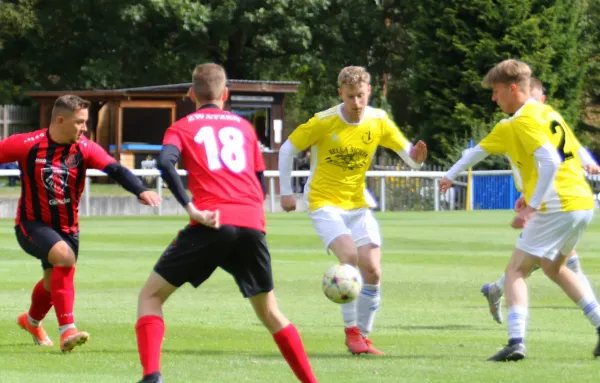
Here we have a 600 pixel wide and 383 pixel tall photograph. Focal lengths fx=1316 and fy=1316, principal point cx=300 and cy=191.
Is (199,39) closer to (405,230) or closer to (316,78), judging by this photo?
(316,78)

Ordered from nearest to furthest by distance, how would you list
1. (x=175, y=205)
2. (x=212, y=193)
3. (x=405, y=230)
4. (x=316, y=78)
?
(x=212, y=193) → (x=405, y=230) → (x=175, y=205) → (x=316, y=78)

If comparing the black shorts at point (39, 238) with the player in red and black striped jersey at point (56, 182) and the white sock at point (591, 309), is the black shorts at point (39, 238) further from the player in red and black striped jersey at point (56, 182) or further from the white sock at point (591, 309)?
the white sock at point (591, 309)

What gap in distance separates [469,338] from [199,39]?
42.2 m

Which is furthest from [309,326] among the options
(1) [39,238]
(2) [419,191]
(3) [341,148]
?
(2) [419,191]

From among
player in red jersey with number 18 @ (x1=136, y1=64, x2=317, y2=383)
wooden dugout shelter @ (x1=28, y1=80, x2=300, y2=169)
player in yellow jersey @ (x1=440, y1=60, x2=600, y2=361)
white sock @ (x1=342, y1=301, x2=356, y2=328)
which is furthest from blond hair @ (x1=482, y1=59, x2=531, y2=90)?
wooden dugout shelter @ (x1=28, y1=80, x2=300, y2=169)

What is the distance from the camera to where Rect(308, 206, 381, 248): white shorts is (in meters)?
9.42

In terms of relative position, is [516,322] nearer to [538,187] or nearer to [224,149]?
[538,187]

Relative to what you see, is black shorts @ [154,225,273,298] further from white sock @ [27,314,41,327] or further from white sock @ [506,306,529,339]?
white sock @ [27,314,41,327]

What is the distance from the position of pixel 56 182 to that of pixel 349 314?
87.9 inches

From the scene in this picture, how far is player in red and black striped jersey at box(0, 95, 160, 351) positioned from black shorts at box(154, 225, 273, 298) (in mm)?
2036

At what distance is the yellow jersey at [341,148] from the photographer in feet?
31.3

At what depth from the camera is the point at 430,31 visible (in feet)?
146

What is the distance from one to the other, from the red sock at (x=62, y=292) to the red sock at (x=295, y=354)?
243 cm

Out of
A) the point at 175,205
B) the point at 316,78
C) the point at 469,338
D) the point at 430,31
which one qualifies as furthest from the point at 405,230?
the point at 316,78
